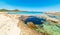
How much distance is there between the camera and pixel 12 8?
3.45 metres

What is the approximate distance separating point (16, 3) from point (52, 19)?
1.11 metres

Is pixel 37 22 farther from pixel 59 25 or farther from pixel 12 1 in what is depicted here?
pixel 12 1

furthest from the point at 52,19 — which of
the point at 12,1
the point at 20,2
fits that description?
the point at 12,1

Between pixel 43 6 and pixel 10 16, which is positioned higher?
pixel 43 6

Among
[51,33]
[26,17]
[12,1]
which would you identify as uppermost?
[12,1]

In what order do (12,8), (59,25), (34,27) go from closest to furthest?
(34,27), (59,25), (12,8)

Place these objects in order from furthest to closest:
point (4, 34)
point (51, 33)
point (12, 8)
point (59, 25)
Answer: point (12, 8)
point (59, 25)
point (51, 33)
point (4, 34)

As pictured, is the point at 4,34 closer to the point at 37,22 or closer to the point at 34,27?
the point at 34,27

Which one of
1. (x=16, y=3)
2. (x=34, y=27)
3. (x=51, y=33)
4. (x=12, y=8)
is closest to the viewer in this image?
(x=51, y=33)

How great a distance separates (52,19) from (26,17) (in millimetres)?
753

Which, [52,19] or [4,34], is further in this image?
[52,19]

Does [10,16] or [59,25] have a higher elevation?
[10,16]

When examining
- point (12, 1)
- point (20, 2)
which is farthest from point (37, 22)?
point (12, 1)

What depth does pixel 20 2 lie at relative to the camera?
3160mm
